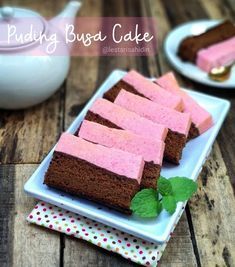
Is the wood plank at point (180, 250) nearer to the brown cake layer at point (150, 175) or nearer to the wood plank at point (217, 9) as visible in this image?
the brown cake layer at point (150, 175)

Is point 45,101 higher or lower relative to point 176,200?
lower

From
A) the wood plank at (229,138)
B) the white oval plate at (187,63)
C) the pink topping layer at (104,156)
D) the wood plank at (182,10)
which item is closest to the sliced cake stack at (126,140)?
the pink topping layer at (104,156)

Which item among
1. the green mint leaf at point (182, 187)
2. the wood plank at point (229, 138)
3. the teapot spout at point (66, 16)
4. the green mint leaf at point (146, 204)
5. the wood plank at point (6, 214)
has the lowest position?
the wood plank at point (6, 214)

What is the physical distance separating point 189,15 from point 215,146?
34.4 inches

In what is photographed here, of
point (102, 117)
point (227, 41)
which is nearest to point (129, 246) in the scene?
point (102, 117)

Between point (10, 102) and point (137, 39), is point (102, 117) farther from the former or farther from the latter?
point (137, 39)

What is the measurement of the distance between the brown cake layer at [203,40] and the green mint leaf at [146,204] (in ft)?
2.57

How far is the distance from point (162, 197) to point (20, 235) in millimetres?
375

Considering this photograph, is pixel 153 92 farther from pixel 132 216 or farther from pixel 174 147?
pixel 132 216

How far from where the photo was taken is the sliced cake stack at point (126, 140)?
46.1 inches

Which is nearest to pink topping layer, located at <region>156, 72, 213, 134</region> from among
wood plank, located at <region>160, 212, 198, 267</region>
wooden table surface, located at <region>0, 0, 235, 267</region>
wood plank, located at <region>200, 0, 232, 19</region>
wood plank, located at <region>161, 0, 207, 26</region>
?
wooden table surface, located at <region>0, 0, 235, 267</region>

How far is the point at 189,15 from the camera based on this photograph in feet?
6.97

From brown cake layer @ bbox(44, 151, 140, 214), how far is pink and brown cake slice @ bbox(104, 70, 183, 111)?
328 mm

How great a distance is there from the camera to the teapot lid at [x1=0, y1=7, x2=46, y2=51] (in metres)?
1.37
